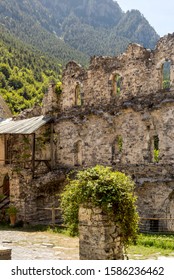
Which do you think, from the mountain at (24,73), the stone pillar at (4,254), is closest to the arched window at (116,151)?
the stone pillar at (4,254)

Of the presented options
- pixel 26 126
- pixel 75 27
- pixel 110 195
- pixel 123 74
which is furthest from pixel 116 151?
pixel 75 27

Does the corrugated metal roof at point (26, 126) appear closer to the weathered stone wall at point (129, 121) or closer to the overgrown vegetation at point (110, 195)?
the weathered stone wall at point (129, 121)

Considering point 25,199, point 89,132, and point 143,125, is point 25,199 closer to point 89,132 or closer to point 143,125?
point 89,132

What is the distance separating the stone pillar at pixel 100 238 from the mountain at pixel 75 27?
204ft

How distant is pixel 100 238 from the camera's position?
10.1 meters

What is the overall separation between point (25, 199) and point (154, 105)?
753cm

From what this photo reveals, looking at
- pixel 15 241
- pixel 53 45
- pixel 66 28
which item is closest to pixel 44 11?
pixel 66 28

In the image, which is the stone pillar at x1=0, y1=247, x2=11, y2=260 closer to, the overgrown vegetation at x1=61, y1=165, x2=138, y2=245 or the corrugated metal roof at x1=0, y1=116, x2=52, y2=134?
the overgrown vegetation at x1=61, y1=165, x2=138, y2=245

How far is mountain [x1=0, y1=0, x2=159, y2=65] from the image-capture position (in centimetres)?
8804

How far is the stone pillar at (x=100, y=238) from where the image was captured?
10.1 meters

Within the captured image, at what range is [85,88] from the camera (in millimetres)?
21781

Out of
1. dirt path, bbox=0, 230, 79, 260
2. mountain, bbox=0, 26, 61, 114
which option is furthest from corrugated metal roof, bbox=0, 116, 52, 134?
mountain, bbox=0, 26, 61, 114
